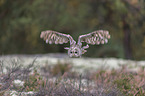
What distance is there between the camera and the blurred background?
1380cm

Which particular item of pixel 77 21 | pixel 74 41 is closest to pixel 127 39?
pixel 77 21

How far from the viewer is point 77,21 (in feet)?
52.3

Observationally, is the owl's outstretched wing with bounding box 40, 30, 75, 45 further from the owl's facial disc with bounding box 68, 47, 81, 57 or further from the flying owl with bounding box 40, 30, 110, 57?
the owl's facial disc with bounding box 68, 47, 81, 57

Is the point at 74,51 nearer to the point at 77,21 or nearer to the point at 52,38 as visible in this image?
the point at 52,38

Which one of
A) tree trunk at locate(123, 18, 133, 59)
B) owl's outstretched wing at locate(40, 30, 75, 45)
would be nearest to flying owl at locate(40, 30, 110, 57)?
owl's outstretched wing at locate(40, 30, 75, 45)

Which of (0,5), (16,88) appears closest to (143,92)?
(16,88)

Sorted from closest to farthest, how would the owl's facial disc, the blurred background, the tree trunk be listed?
the owl's facial disc, the blurred background, the tree trunk

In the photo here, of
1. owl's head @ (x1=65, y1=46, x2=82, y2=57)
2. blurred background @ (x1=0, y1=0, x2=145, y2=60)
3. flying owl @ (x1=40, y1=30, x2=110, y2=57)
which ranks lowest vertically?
owl's head @ (x1=65, y1=46, x2=82, y2=57)

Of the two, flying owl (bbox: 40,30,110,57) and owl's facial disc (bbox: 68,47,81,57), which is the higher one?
flying owl (bbox: 40,30,110,57)

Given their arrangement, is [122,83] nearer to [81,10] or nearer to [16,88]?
[16,88]

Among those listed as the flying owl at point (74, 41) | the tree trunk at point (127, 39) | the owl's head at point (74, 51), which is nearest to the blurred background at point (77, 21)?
the tree trunk at point (127, 39)

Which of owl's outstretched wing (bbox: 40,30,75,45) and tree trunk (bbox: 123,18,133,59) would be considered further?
tree trunk (bbox: 123,18,133,59)

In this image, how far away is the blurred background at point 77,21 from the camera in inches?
543

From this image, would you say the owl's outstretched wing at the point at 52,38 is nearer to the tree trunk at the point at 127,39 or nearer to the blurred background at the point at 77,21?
the blurred background at the point at 77,21
